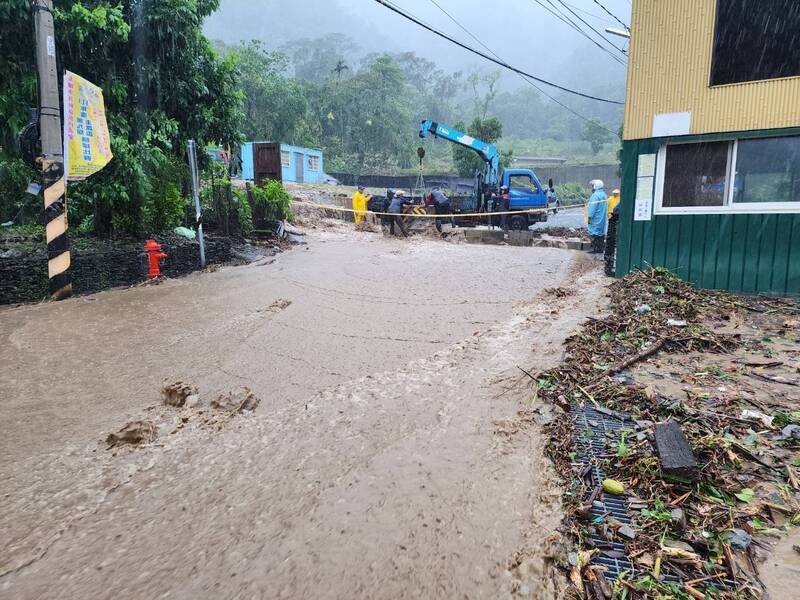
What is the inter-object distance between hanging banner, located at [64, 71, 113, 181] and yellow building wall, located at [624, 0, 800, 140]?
8.08m

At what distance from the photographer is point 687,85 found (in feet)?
26.8

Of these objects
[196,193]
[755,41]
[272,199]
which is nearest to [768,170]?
[755,41]

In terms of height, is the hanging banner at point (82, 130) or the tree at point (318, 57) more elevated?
the tree at point (318, 57)

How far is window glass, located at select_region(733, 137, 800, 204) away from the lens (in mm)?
7668

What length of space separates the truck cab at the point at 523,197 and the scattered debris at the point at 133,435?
1694cm

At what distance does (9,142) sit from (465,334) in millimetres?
9220

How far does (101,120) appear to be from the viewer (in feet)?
27.0

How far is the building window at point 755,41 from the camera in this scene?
24.7 ft

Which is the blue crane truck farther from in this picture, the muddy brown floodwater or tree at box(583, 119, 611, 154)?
tree at box(583, 119, 611, 154)

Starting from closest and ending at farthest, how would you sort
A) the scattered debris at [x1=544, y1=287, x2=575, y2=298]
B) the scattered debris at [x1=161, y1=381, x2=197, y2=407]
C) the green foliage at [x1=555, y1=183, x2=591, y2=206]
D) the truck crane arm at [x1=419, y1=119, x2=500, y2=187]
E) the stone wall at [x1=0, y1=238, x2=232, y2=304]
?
1. the scattered debris at [x1=161, y1=381, x2=197, y2=407]
2. the stone wall at [x1=0, y1=238, x2=232, y2=304]
3. the scattered debris at [x1=544, y1=287, x2=575, y2=298]
4. the truck crane arm at [x1=419, y1=119, x2=500, y2=187]
5. the green foliage at [x1=555, y1=183, x2=591, y2=206]

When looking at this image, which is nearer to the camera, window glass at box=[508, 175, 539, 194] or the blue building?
window glass at box=[508, 175, 539, 194]

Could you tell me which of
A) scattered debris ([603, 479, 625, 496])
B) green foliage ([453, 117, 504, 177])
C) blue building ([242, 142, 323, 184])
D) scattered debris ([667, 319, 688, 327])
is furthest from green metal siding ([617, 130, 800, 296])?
green foliage ([453, 117, 504, 177])

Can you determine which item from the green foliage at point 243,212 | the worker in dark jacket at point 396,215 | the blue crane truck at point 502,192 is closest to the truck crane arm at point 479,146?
the blue crane truck at point 502,192

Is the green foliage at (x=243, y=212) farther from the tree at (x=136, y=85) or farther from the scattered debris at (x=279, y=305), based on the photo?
the scattered debris at (x=279, y=305)
